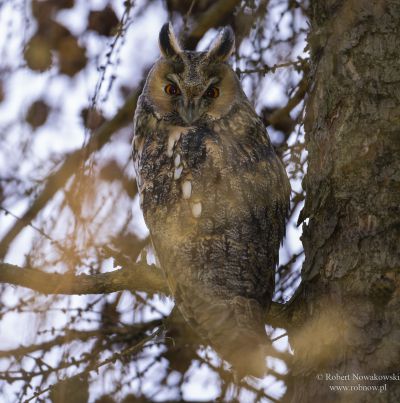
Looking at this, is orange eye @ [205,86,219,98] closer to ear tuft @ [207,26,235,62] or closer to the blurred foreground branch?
ear tuft @ [207,26,235,62]

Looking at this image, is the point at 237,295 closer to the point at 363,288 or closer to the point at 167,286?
the point at 167,286

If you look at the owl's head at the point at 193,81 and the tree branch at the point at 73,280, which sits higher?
the owl's head at the point at 193,81

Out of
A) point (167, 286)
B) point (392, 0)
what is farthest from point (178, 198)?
point (392, 0)

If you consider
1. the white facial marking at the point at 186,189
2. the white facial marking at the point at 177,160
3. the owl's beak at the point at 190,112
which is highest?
the owl's beak at the point at 190,112

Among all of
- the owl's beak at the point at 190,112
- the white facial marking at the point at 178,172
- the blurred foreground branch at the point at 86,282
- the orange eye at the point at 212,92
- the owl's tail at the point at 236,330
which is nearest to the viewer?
the owl's tail at the point at 236,330

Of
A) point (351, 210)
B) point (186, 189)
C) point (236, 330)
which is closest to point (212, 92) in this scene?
point (186, 189)

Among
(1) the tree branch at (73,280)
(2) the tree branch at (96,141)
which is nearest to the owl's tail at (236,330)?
(1) the tree branch at (73,280)

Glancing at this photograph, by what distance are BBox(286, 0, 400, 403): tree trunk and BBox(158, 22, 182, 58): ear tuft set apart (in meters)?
0.68

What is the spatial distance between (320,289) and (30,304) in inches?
40.9

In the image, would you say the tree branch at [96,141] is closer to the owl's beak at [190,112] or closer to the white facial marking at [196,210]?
the owl's beak at [190,112]

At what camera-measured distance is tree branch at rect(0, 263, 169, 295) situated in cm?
199

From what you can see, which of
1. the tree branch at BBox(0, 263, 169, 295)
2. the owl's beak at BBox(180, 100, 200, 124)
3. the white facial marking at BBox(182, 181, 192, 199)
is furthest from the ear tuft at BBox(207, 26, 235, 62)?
the tree branch at BBox(0, 263, 169, 295)

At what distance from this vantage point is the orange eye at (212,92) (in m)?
2.69

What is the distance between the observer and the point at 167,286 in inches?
88.9
